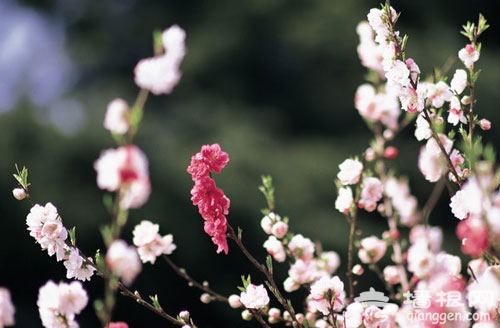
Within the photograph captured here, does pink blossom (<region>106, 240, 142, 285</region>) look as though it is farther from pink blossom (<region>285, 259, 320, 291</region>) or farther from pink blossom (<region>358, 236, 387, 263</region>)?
pink blossom (<region>358, 236, 387, 263</region>)

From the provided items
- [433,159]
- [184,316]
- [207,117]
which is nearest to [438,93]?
[433,159]

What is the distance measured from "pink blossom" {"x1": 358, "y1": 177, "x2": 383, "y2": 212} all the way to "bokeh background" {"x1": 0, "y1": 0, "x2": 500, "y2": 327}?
8.93 feet

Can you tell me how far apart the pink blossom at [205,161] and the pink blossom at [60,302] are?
0.87 ft

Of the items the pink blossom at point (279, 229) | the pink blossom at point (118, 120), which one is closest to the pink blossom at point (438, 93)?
the pink blossom at point (279, 229)

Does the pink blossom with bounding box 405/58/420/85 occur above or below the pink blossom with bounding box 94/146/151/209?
above

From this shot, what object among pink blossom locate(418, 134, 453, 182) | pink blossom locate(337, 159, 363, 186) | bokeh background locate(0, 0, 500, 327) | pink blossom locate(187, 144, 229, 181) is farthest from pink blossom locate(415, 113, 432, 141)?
bokeh background locate(0, 0, 500, 327)

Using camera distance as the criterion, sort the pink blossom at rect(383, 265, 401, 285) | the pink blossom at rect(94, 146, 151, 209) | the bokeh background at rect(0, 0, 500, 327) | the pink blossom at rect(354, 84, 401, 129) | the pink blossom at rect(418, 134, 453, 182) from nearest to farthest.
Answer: the pink blossom at rect(94, 146, 151, 209) < the pink blossom at rect(418, 134, 453, 182) < the pink blossom at rect(383, 265, 401, 285) < the pink blossom at rect(354, 84, 401, 129) < the bokeh background at rect(0, 0, 500, 327)

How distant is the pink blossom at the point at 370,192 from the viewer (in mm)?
1172

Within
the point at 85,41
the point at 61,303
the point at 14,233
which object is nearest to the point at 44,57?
the point at 85,41

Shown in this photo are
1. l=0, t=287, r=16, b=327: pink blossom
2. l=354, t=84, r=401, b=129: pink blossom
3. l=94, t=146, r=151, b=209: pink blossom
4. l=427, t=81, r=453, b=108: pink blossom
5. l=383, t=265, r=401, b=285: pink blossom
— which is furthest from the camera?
l=354, t=84, r=401, b=129: pink blossom

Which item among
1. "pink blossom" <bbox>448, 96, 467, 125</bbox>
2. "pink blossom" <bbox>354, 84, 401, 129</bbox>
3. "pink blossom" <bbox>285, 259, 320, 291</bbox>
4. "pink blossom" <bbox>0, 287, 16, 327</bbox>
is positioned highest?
"pink blossom" <bbox>354, 84, 401, 129</bbox>

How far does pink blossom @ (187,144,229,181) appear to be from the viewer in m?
1.01

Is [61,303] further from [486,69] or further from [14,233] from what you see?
[486,69]

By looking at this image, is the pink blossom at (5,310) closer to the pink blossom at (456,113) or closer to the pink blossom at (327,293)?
the pink blossom at (327,293)
